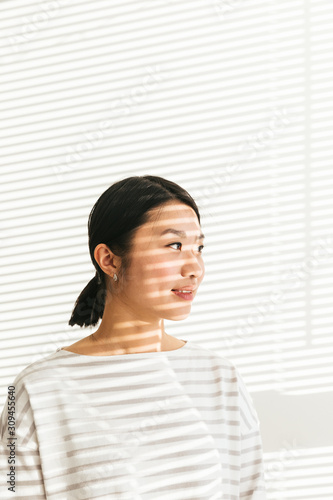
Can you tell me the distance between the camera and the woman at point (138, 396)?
107 centimetres

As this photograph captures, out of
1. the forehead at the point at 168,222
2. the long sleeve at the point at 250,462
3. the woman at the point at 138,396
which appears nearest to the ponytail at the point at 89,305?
the woman at the point at 138,396

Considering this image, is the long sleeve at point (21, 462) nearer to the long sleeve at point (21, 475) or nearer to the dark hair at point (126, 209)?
the long sleeve at point (21, 475)

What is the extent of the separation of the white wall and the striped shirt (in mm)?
438

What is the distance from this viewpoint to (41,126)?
1.75 meters

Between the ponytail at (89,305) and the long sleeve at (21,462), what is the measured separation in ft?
0.76

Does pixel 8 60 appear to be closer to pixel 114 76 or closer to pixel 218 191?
pixel 114 76

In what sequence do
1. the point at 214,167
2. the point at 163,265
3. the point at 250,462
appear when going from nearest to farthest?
the point at 163,265
the point at 250,462
the point at 214,167

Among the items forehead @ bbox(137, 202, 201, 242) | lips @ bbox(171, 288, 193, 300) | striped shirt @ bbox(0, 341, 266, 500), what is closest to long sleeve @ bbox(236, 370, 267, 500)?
striped shirt @ bbox(0, 341, 266, 500)

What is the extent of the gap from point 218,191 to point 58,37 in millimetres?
677

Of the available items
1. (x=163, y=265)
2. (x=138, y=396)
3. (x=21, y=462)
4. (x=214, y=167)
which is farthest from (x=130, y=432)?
(x=214, y=167)

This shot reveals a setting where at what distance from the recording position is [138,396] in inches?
44.5

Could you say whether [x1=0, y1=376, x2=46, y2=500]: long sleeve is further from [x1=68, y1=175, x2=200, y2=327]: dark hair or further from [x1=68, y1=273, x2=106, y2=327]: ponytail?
[x1=68, y1=175, x2=200, y2=327]: dark hair

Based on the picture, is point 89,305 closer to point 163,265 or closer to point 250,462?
point 163,265

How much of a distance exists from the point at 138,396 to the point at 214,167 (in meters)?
0.74
